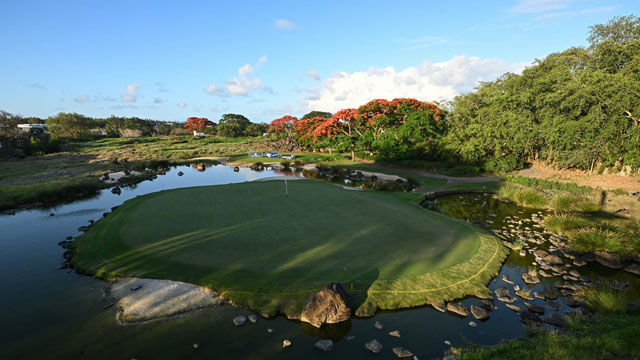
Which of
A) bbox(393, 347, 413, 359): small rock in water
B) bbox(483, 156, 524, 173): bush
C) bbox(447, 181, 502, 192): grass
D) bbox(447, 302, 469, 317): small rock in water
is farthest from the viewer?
bbox(483, 156, 524, 173): bush

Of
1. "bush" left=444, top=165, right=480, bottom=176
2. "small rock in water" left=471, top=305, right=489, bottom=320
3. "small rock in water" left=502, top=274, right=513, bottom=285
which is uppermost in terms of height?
"bush" left=444, top=165, right=480, bottom=176

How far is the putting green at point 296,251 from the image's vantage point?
10070 millimetres

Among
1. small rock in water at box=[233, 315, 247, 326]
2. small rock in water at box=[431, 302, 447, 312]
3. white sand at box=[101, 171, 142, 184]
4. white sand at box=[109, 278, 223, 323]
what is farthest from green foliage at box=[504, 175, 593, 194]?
white sand at box=[101, 171, 142, 184]

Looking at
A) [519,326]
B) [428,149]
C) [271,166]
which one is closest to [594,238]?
[519,326]

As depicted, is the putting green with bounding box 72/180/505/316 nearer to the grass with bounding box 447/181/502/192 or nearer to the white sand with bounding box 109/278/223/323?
the white sand with bounding box 109/278/223/323

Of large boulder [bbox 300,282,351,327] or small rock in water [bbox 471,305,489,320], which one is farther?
small rock in water [bbox 471,305,489,320]

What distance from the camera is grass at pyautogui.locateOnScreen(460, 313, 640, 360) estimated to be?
246 inches

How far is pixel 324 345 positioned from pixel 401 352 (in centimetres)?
218

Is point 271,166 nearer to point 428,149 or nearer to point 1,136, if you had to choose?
point 428,149

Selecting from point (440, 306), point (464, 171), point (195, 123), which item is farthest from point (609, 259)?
point (195, 123)

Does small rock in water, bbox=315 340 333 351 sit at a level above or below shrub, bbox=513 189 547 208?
below

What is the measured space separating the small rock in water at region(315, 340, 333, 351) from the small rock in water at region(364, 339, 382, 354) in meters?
1.03

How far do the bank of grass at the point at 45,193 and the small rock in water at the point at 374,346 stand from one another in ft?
106

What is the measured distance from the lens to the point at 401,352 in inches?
296
